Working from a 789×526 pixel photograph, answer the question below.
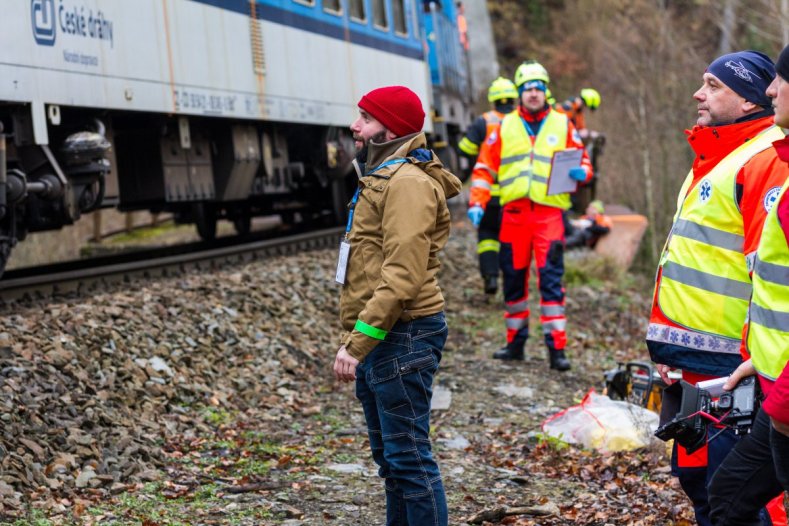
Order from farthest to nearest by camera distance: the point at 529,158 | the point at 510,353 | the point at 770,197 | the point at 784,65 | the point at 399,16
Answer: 1. the point at 399,16
2. the point at 510,353
3. the point at 529,158
4. the point at 770,197
5. the point at 784,65

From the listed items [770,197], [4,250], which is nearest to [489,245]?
[4,250]

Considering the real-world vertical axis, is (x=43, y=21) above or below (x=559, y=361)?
above

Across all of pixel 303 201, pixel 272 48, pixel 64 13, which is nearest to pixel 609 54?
pixel 303 201

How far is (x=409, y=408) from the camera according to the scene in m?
4.11

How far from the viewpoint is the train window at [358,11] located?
14.5 m

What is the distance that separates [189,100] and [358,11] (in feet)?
16.3

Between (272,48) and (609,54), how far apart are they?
18037 mm

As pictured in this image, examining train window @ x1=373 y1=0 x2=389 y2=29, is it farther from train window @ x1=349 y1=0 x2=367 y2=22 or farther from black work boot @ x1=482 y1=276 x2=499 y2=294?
black work boot @ x1=482 y1=276 x2=499 y2=294

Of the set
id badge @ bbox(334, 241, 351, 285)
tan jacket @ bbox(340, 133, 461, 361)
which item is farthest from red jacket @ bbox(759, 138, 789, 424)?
id badge @ bbox(334, 241, 351, 285)

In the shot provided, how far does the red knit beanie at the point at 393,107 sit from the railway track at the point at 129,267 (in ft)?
15.7

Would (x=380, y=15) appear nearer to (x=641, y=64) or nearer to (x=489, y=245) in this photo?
(x=489, y=245)

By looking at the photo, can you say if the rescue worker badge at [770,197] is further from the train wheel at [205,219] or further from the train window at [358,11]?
the train window at [358,11]

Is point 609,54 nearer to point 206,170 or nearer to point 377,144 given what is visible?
point 206,170

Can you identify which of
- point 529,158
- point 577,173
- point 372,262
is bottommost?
point 372,262
